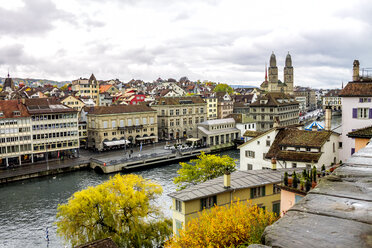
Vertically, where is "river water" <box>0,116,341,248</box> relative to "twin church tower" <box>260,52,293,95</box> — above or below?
below

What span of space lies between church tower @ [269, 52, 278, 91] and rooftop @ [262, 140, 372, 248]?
599ft

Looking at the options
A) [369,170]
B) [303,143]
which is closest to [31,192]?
[303,143]

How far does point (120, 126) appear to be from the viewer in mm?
74062

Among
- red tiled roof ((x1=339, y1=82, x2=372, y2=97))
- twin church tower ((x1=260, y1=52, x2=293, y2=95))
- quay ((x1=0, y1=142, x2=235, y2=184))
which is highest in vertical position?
twin church tower ((x1=260, y1=52, x2=293, y2=95))

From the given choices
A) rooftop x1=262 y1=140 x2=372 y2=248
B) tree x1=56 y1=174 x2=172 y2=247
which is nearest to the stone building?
tree x1=56 y1=174 x2=172 y2=247

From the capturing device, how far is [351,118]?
96.9ft

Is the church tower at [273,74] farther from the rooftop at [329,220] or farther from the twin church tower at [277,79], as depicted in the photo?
the rooftop at [329,220]

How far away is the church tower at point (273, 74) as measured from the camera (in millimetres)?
178500

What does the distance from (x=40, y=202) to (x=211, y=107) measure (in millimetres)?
72008

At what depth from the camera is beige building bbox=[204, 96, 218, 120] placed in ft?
346

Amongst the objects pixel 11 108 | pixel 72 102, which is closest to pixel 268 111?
pixel 72 102

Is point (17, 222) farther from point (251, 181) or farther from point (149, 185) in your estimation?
point (251, 181)

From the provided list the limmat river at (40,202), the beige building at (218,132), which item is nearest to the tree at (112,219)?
the limmat river at (40,202)

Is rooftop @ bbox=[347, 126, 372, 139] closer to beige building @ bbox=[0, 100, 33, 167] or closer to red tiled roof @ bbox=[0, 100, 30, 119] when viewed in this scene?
beige building @ bbox=[0, 100, 33, 167]
